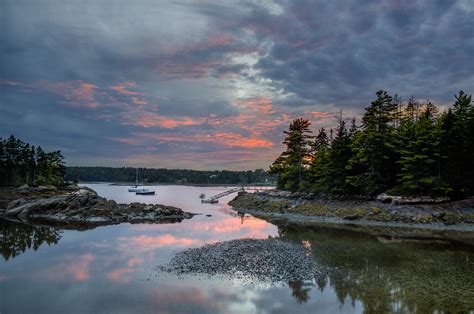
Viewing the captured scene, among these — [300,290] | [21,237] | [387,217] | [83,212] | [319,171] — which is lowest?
[21,237]

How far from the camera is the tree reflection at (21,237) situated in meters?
29.6

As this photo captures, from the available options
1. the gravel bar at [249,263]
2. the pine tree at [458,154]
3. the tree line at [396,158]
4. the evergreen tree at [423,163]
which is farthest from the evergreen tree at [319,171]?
the gravel bar at [249,263]

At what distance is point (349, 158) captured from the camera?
61.5 metres

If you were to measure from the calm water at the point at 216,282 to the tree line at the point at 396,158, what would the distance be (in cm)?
2056

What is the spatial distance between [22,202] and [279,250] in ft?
178

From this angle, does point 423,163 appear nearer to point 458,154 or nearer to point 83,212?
point 458,154

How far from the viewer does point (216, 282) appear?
19.5m

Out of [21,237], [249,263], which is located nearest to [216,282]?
[249,263]

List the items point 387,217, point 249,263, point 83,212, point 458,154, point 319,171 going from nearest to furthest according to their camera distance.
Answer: point 249,263, point 387,217, point 458,154, point 83,212, point 319,171

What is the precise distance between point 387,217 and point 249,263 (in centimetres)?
3109

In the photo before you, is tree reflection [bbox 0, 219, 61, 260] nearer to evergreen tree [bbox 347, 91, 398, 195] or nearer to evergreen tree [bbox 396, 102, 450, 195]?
evergreen tree [bbox 347, 91, 398, 195]

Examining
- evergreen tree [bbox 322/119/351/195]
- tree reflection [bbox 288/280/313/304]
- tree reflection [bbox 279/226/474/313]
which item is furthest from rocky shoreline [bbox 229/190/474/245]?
tree reflection [bbox 288/280/313/304]

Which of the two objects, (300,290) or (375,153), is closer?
(300,290)

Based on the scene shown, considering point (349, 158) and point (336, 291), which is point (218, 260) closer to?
point (336, 291)
